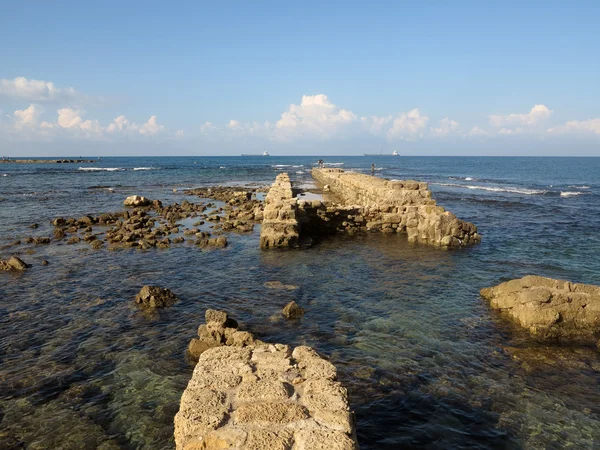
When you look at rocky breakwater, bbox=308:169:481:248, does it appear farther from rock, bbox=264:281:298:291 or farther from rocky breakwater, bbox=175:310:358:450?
rocky breakwater, bbox=175:310:358:450

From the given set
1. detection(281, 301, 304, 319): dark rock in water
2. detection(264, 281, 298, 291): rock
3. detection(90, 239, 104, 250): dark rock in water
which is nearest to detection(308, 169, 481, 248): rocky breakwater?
detection(264, 281, 298, 291): rock

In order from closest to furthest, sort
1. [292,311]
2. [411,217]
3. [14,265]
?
[292,311], [14,265], [411,217]

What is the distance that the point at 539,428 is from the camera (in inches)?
277

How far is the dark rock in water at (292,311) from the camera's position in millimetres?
11534

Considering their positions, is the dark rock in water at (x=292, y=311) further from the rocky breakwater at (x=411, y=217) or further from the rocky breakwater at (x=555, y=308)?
the rocky breakwater at (x=411, y=217)

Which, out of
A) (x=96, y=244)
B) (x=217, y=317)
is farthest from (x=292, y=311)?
(x=96, y=244)

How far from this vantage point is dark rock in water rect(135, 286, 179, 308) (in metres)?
12.4

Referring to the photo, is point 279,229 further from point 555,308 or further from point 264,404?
point 264,404

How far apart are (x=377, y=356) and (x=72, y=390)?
6709 millimetres

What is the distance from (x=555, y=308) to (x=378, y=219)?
13635mm

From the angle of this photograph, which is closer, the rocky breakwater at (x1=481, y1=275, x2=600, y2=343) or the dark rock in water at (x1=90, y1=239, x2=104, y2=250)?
the rocky breakwater at (x1=481, y1=275, x2=600, y2=343)

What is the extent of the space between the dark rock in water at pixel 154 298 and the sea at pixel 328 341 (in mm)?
431

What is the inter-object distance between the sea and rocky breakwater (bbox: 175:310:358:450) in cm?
169

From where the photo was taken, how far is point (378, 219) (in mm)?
24234
